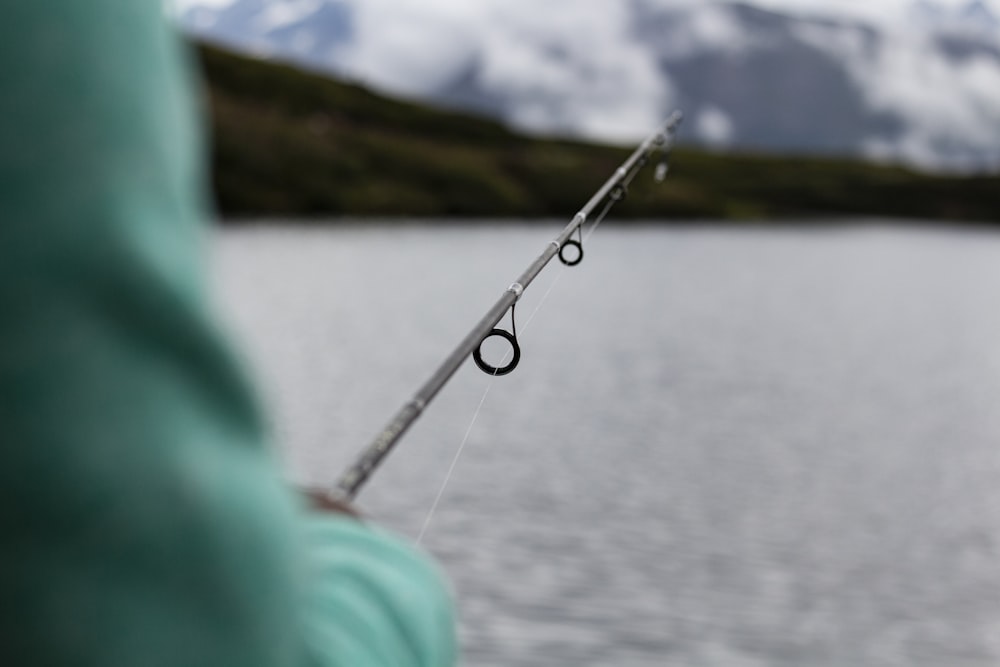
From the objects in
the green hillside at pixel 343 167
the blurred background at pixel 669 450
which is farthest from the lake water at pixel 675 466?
the green hillside at pixel 343 167

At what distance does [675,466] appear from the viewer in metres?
32.2

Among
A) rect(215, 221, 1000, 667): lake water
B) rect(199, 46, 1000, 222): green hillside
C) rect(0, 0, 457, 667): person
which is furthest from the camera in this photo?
rect(199, 46, 1000, 222): green hillside

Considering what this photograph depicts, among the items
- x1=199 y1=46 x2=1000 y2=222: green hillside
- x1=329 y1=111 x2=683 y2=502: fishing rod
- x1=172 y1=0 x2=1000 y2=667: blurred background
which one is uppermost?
x1=199 y1=46 x2=1000 y2=222: green hillside

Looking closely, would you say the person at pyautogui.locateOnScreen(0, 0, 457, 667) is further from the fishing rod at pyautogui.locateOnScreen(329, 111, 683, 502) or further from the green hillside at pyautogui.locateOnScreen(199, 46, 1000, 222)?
the green hillside at pyautogui.locateOnScreen(199, 46, 1000, 222)

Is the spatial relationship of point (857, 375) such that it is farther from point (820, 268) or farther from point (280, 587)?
point (820, 268)

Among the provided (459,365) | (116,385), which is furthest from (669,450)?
(116,385)

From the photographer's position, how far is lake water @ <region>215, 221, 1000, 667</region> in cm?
2025

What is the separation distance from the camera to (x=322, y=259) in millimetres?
97812

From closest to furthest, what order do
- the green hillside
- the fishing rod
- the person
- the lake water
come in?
the person, the fishing rod, the lake water, the green hillside

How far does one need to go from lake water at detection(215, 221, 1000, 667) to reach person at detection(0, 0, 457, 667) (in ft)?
0.30

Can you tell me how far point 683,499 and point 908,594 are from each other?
20.9 feet

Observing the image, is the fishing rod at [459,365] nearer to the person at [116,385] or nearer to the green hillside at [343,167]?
the person at [116,385]

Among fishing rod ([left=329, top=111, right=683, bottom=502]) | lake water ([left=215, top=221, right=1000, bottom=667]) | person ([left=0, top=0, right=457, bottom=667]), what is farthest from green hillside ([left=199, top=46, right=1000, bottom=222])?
person ([left=0, top=0, right=457, bottom=667])

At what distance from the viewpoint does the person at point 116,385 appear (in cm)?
106
